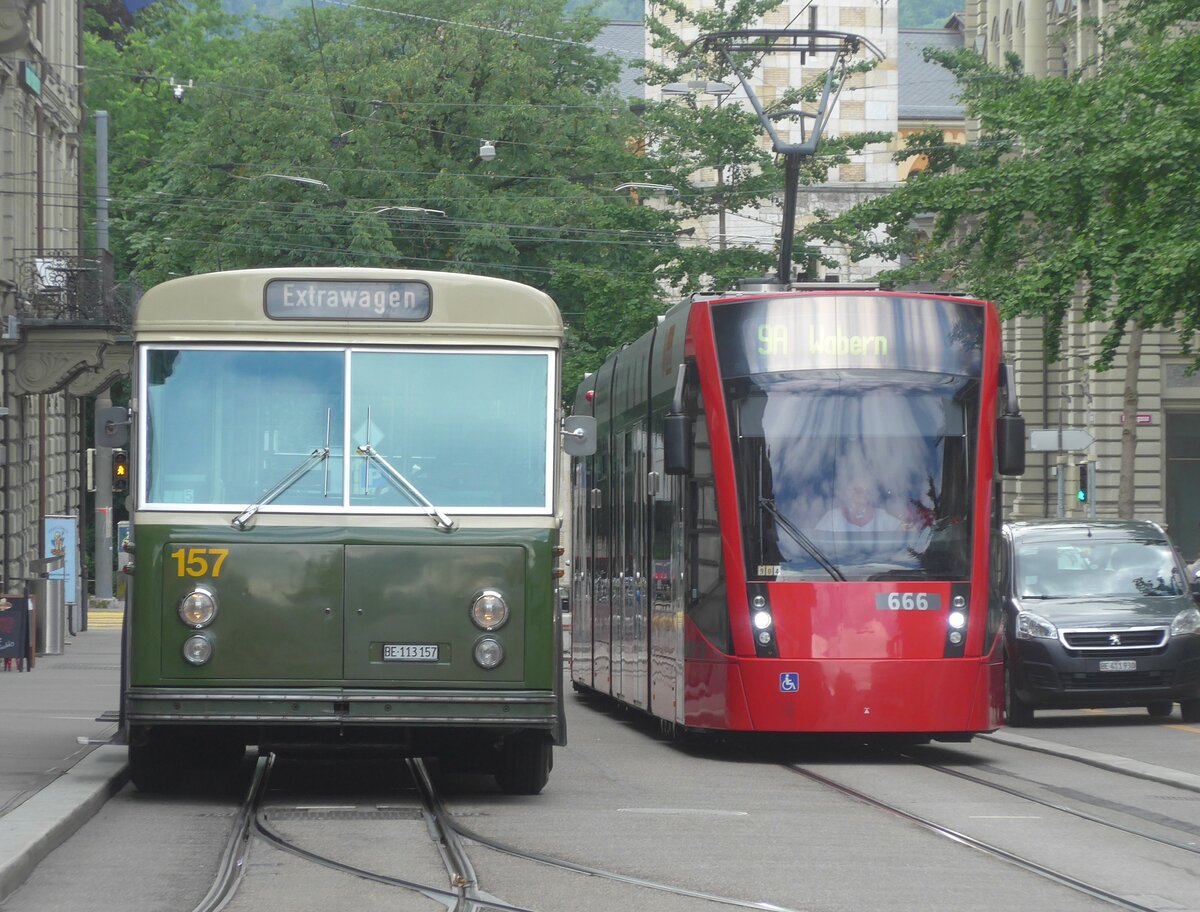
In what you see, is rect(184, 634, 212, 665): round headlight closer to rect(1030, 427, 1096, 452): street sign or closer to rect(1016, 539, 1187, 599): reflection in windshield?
rect(1016, 539, 1187, 599): reflection in windshield

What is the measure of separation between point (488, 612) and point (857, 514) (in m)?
4.10

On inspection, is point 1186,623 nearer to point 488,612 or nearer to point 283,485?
point 488,612

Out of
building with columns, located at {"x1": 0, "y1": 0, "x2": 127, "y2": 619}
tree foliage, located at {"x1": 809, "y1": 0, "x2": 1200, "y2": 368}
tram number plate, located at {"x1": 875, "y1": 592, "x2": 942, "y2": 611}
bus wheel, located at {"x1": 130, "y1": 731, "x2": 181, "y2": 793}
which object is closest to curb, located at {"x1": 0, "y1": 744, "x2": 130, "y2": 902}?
bus wheel, located at {"x1": 130, "y1": 731, "x2": 181, "y2": 793}

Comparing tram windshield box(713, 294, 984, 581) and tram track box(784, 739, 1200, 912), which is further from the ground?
tram windshield box(713, 294, 984, 581)

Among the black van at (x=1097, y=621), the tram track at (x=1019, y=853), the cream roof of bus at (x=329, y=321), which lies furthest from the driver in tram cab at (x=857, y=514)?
the black van at (x=1097, y=621)

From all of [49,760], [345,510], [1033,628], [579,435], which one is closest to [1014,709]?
[1033,628]

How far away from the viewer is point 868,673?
14664mm

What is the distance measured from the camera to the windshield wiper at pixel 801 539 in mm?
14867

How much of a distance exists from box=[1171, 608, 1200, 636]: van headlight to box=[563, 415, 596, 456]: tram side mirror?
352 inches

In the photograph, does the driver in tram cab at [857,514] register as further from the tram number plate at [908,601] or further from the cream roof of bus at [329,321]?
the cream roof of bus at [329,321]

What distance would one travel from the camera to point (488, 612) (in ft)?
38.1

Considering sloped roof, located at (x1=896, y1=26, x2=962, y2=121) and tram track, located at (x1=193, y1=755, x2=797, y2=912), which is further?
sloped roof, located at (x1=896, y1=26, x2=962, y2=121)

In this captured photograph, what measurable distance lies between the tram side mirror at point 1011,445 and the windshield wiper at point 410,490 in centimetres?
491

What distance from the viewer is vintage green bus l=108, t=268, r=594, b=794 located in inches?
454
